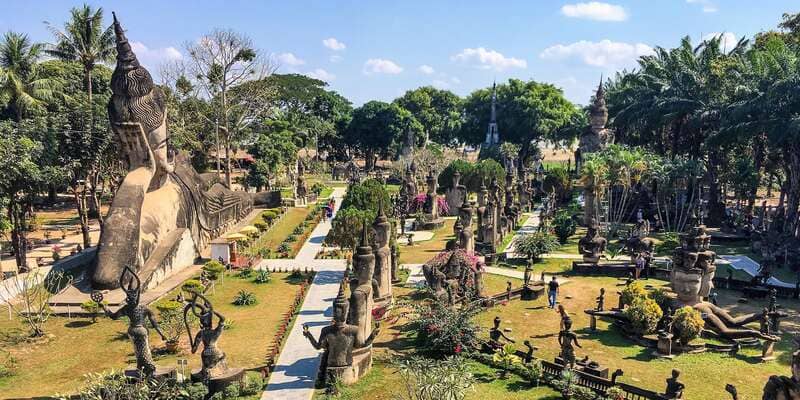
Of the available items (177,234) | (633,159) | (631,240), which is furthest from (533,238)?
(177,234)

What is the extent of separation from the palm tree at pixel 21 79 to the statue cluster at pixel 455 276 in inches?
1160

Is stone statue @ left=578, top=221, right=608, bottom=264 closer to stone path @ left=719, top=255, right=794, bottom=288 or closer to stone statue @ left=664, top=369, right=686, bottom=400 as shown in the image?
stone path @ left=719, top=255, right=794, bottom=288

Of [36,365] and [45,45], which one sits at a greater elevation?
[45,45]

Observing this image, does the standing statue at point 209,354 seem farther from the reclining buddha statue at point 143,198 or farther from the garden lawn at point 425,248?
the garden lawn at point 425,248

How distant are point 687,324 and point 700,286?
2814mm

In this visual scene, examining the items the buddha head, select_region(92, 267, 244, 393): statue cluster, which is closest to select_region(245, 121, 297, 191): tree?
select_region(92, 267, 244, 393): statue cluster

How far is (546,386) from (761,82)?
29.5 m

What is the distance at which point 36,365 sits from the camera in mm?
18906

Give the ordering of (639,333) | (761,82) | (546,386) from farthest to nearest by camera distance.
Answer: (761,82)
(639,333)
(546,386)

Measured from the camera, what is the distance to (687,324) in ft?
62.7

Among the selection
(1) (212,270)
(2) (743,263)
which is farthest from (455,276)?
(2) (743,263)

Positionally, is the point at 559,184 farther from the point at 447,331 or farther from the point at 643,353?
the point at 447,331

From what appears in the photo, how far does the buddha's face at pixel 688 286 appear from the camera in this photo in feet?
68.1

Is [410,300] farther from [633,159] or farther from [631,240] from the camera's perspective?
[633,159]
